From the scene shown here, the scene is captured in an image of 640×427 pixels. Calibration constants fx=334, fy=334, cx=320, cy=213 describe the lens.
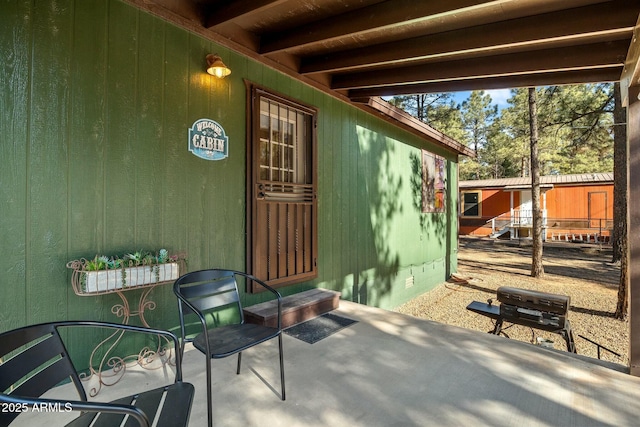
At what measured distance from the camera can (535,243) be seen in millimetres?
7684

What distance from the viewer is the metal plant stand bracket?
1918mm

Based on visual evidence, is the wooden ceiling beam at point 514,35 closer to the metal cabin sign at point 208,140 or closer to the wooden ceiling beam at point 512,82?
the wooden ceiling beam at point 512,82

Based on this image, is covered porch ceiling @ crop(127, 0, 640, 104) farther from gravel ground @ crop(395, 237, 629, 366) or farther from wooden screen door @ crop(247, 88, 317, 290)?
gravel ground @ crop(395, 237, 629, 366)

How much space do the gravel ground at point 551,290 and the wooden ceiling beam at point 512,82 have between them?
2869 millimetres

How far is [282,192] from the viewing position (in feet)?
11.6

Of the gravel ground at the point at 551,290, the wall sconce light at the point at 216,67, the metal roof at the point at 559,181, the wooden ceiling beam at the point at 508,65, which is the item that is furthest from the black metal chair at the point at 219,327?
the metal roof at the point at 559,181

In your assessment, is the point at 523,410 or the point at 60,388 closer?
the point at 523,410

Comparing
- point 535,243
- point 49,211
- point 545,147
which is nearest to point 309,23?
point 49,211

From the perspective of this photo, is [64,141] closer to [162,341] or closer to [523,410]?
[162,341]

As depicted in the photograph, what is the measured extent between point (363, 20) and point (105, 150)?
6.97ft

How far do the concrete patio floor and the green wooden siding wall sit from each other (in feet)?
2.58

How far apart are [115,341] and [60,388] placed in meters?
0.36

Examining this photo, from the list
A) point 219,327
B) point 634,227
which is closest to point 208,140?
point 219,327

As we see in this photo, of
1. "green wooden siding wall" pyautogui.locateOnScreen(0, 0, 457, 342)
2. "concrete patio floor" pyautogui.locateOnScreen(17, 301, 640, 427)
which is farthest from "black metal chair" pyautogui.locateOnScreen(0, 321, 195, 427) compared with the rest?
"green wooden siding wall" pyautogui.locateOnScreen(0, 0, 457, 342)
